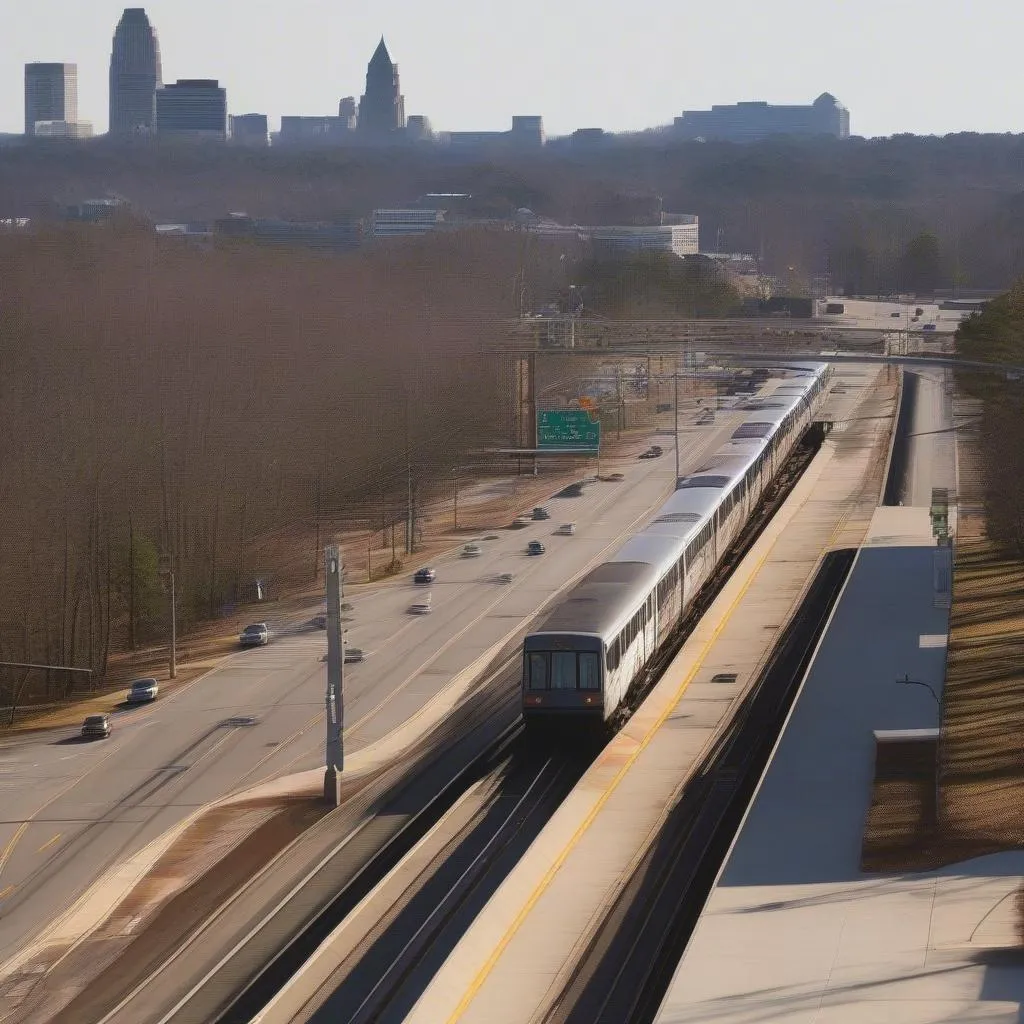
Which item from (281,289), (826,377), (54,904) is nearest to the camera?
(54,904)

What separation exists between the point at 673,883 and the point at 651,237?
14890 centimetres

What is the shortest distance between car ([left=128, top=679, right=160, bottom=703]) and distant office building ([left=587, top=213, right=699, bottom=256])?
117m

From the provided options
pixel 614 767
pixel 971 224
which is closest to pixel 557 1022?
pixel 614 767

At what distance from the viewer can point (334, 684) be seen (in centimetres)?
2862

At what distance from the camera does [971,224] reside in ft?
538

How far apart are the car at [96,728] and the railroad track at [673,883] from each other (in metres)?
12.2

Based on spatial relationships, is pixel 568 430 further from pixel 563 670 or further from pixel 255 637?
pixel 563 670

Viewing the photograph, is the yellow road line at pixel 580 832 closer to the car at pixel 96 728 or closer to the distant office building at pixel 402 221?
the car at pixel 96 728

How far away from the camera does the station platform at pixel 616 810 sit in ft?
62.7

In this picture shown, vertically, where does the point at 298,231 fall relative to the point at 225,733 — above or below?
above

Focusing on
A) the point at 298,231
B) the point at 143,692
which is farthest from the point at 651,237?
the point at 143,692

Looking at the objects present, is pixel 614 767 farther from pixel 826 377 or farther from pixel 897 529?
pixel 826 377

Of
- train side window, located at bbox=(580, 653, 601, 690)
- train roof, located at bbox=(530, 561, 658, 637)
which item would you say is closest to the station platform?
train side window, located at bbox=(580, 653, 601, 690)

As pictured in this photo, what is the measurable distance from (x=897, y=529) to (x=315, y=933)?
33.2m
